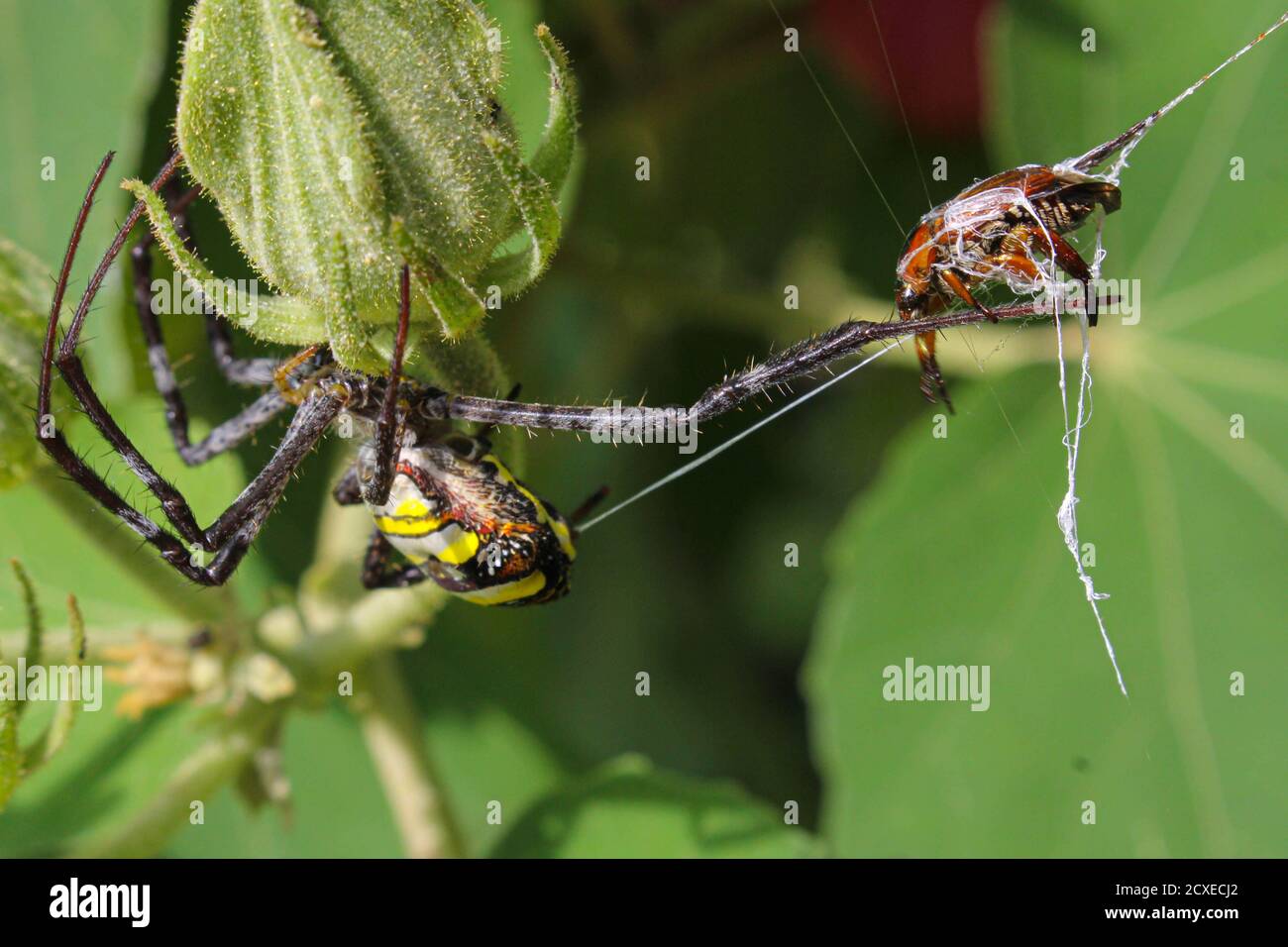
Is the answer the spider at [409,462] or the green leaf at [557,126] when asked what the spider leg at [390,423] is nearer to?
the spider at [409,462]

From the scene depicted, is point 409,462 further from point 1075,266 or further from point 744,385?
point 1075,266

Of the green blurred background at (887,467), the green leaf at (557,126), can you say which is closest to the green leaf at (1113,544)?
the green blurred background at (887,467)

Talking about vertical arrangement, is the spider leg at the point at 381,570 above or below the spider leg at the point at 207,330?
below

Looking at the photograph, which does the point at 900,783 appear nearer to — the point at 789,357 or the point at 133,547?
the point at 789,357

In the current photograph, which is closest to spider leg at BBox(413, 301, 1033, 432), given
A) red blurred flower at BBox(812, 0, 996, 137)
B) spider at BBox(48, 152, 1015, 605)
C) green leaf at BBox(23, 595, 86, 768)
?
spider at BBox(48, 152, 1015, 605)

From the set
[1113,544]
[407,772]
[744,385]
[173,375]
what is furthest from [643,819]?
[173,375]

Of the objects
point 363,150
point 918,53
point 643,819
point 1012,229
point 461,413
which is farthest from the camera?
point 918,53

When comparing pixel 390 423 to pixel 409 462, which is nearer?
pixel 390 423
